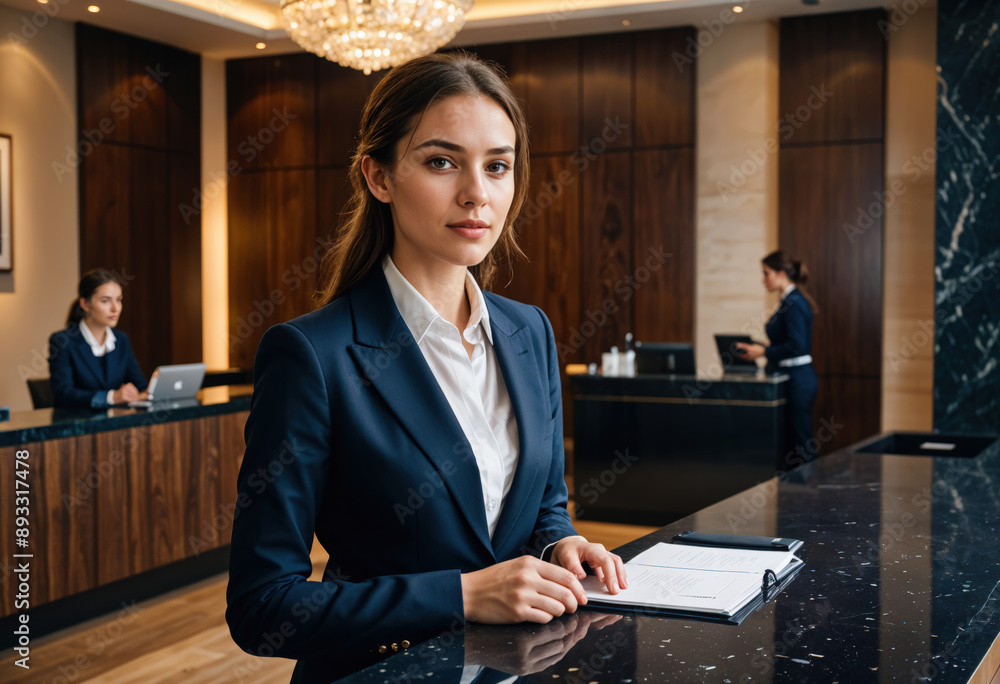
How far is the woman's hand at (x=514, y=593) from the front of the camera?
1.21 meters

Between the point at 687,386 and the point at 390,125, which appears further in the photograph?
the point at 687,386

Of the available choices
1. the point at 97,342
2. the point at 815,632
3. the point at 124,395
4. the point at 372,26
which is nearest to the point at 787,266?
the point at 372,26

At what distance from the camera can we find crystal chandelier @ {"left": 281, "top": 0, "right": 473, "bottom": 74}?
5512mm

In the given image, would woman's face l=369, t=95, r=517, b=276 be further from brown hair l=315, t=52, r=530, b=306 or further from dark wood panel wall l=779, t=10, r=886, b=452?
dark wood panel wall l=779, t=10, r=886, b=452

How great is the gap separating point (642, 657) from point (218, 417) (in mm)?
4103

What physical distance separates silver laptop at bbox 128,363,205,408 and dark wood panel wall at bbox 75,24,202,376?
3271 mm

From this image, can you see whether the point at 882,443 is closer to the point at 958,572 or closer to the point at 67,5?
the point at 958,572

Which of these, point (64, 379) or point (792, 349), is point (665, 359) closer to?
point (792, 349)

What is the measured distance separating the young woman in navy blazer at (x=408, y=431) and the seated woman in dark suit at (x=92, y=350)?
4.08 metres

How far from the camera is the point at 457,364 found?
1.42m

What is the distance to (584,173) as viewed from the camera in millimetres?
8195

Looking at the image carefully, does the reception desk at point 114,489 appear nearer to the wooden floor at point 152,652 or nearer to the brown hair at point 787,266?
the wooden floor at point 152,652

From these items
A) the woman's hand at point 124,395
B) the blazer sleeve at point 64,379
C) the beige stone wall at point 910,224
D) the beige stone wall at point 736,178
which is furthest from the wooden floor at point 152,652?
the beige stone wall at point 910,224

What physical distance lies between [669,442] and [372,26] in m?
3.23
